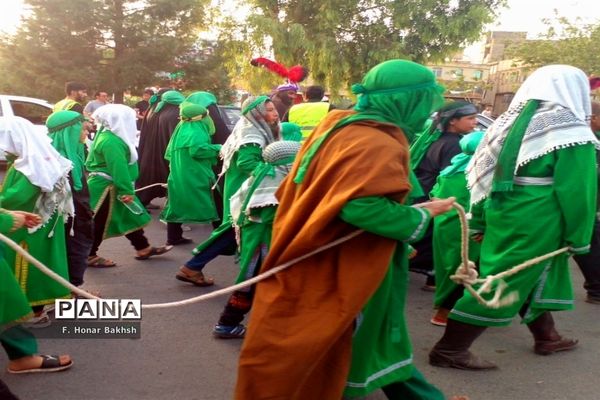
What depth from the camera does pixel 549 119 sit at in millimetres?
3105

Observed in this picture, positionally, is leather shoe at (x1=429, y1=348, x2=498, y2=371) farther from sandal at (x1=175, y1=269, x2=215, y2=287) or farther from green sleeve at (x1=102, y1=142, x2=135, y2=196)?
green sleeve at (x1=102, y1=142, x2=135, y2=196)

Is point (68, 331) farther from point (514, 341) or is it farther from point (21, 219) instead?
point (514, 341)

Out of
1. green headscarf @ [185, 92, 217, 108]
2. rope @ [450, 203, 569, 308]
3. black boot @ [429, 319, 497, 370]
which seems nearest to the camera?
rope @ [450, 203, 569, 308]

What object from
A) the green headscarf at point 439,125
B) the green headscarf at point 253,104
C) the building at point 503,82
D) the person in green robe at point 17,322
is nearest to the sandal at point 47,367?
the person in green robe at point 17,322

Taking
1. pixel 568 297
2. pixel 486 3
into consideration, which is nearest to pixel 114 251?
pixel 568 297

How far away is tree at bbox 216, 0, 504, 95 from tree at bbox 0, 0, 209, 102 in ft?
15.5

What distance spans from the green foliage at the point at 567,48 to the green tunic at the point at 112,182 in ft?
58.6

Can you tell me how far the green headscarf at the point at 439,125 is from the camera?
15.6 feet

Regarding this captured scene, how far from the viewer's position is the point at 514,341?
400 centimetres

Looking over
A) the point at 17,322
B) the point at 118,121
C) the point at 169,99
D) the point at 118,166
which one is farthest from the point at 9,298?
the point at 169,99

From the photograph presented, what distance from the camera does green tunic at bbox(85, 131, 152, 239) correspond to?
16.3 feet

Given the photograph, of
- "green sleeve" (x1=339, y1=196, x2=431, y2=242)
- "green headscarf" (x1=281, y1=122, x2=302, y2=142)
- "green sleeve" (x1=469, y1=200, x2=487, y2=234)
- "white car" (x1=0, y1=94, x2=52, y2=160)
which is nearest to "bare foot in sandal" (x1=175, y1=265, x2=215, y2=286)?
"green headscarf" (x1=281, y1=122, x2=302, y2=142)

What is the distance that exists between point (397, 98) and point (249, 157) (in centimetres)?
183

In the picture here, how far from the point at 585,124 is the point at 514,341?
1.66m
